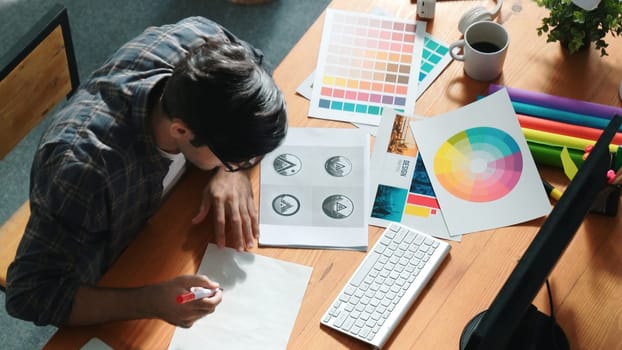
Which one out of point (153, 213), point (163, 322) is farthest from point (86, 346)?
point (153, 213)

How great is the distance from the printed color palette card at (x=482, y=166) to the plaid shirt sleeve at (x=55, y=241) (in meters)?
0.60

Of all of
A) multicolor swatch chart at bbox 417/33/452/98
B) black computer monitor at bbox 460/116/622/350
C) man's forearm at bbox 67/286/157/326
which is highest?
black computer monitor at bbox 460/116/622/350

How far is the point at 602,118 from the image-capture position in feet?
4.66

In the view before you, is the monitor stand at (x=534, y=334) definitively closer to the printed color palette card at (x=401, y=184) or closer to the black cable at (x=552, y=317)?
the black cable at (x=552, y=317)

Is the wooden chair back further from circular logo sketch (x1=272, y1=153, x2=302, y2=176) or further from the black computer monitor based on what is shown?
the black computer monitor

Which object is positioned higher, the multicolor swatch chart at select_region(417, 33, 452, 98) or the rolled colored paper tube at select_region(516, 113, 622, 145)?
the multicolor swatch chart at select_region(417, 33, 452, 98)

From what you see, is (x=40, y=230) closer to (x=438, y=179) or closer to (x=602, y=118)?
(x=438, y=179)

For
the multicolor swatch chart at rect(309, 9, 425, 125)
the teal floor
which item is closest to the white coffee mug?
the multicolor swatch chart at rect(309, 9, 425, 125)

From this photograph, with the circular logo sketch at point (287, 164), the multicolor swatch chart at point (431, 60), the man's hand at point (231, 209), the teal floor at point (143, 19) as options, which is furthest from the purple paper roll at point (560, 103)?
the teal floor at point (143, 19)

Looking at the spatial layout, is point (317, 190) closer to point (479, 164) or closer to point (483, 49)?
point (479, 164)

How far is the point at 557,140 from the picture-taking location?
1375 mm

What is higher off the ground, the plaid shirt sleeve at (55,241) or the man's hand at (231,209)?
the plaid shirt sleeve at (55,241)

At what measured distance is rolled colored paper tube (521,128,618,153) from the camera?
1370 mm

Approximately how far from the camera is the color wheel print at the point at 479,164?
1346mm
